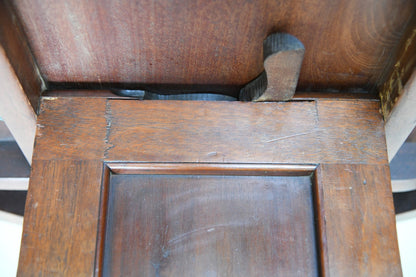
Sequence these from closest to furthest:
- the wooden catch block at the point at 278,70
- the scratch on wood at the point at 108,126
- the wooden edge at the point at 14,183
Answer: the wooden catch block at the point at 278,70 → the scratch on wood at the point at 108,126 → the wooden edge at the point at 14,183

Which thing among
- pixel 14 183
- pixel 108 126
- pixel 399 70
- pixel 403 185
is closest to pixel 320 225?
pixel 399 70

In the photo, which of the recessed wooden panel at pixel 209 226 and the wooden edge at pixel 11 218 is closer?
the recessed wooden panel at pixel 209 226

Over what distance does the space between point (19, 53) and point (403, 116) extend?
708mm

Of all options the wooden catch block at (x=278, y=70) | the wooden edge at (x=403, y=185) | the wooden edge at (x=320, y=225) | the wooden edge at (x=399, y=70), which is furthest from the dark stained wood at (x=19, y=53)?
the wooden edge at (x=403, y=185)

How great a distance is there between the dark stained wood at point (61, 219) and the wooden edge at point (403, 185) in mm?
1002

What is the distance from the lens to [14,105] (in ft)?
2.39

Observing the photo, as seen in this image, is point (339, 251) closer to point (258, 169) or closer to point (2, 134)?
point (258, 169)

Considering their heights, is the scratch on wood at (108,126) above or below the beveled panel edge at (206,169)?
above

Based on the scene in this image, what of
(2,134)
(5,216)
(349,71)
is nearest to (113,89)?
(349,71)

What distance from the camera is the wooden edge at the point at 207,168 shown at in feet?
2.35

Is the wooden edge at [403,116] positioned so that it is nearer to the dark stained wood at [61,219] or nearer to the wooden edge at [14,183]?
the dark stained wood at [61,219]

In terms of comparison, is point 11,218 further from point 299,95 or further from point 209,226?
point 299,95

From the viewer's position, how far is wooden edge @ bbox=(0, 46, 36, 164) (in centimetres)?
67

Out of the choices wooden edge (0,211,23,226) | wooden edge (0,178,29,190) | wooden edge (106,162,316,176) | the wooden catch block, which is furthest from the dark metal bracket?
wooden edge (0,211,23,226)
